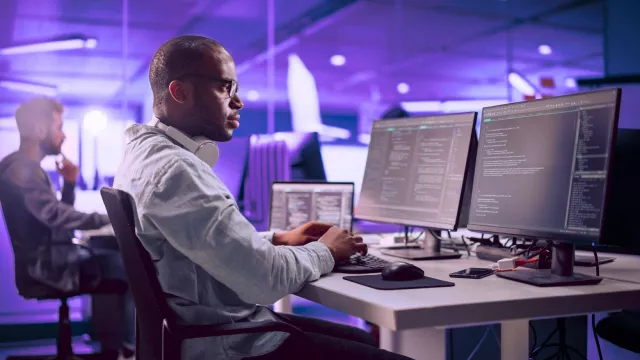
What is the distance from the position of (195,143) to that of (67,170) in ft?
10.7

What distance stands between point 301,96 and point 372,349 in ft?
15.5

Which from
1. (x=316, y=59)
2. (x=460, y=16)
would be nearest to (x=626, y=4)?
(x=460, y=16)

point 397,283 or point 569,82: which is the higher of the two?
point 569,82

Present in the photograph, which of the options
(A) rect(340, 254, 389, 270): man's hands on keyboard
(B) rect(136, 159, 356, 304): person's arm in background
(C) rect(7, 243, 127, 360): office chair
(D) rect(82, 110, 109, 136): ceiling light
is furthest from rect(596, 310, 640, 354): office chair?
(D) rect(82, 110, 109, 136): ceiling light

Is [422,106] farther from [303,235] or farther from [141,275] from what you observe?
[141,275]

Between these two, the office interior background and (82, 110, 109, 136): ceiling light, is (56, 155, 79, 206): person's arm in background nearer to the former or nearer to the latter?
the office interior background

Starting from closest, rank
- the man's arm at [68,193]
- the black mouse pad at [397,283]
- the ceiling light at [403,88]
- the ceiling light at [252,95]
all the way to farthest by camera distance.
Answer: the black mouse pad at [397,283] → the man's arm at [68,193] → the ceiling light at [252,95] → the ceiling light at [403,88]

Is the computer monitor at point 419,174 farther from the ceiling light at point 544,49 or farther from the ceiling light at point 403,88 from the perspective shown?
the ceiling light at point 544,49

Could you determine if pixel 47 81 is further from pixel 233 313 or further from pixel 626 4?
pixel 626 4

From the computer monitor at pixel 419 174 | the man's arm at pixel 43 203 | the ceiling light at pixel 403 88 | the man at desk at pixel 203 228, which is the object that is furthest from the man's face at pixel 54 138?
the ceiling light at pixel 403 88

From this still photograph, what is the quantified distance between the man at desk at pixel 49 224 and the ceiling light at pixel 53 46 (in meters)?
0.40

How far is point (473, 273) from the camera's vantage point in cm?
177

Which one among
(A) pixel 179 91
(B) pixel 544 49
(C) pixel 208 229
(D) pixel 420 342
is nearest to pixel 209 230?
(C) pixel 208 229

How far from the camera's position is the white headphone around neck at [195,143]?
1.68 m
